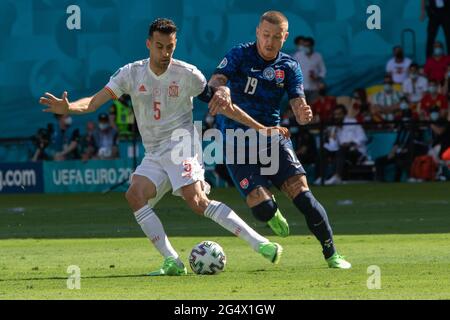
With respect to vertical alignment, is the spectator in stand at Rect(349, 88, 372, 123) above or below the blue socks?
above

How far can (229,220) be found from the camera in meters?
11.8

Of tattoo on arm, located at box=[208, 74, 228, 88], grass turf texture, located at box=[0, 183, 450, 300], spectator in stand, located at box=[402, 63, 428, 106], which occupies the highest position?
tattoo on arm, located at box=[208, 74, 228, 88]

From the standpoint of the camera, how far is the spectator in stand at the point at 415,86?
1083 inches

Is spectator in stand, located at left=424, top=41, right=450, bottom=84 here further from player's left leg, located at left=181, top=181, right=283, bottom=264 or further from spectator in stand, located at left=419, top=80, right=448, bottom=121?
player's left leg, located at left=181, top=181, right=283, bottom=264

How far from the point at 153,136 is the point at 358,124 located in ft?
47.9

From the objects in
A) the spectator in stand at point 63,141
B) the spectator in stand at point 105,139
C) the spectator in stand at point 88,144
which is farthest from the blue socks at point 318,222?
the spectator in stand at point 63,141

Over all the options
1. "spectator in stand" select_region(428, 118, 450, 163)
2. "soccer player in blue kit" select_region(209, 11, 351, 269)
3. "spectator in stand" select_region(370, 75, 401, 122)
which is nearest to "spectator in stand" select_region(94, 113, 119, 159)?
"spectator in stand" select_region(370, 75, 401, 122)

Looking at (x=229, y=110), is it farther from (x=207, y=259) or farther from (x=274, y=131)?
(x=207, y=259)

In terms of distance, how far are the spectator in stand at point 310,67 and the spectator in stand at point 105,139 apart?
4.54 m

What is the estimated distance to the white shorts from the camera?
39.1 feet

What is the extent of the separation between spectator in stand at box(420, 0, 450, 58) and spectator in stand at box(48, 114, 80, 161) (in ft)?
28.0

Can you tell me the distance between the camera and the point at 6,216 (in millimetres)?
21828

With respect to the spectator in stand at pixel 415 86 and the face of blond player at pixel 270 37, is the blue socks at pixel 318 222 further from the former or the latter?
the spectator in stand at pixel 415 86
